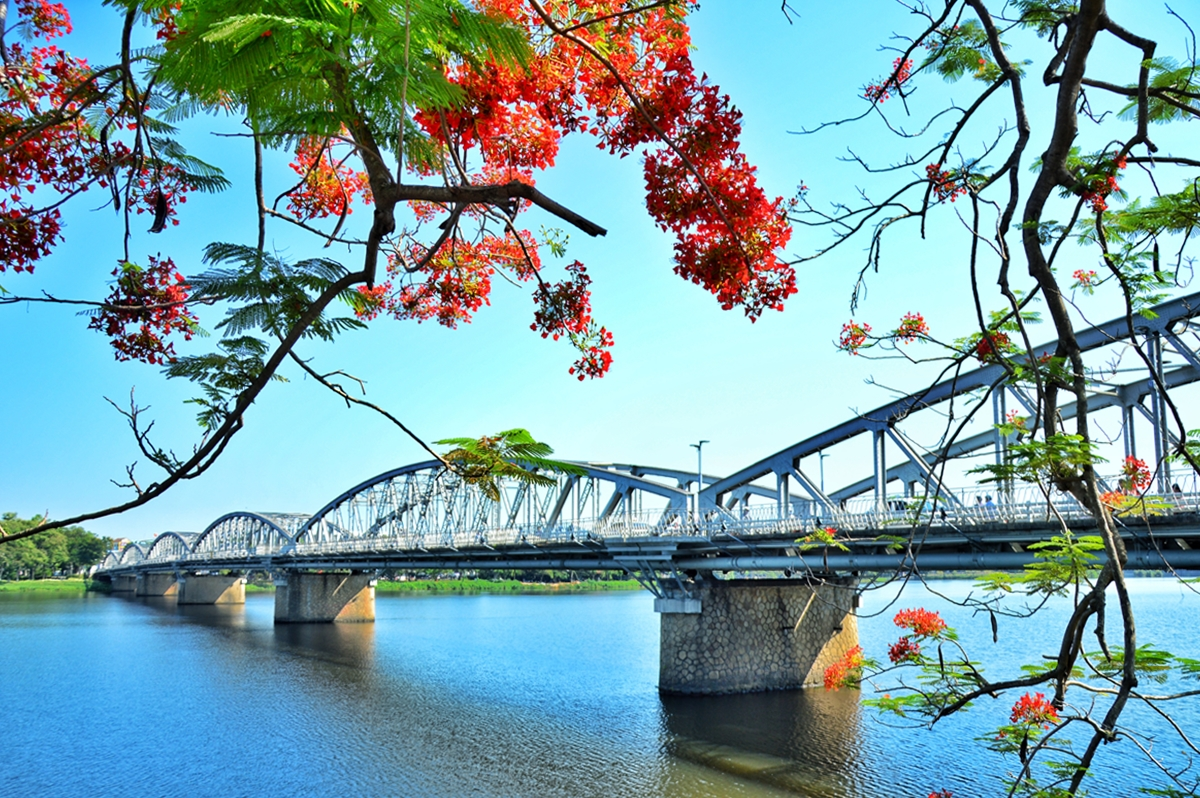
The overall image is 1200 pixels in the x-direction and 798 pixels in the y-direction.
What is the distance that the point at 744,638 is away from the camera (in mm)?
31562

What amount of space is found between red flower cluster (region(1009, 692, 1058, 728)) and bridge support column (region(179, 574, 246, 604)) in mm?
100542

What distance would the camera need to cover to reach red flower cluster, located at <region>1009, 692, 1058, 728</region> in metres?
4.16

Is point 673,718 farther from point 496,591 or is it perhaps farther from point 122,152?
point 496,591

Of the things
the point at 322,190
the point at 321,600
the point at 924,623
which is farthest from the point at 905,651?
the point at 321,600

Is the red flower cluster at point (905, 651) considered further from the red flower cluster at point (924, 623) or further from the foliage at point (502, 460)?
the foliage at point (502, 460)

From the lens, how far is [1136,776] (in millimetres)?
18422

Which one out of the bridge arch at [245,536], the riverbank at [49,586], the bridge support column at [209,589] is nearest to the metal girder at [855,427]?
the bridge arch at [245,536]

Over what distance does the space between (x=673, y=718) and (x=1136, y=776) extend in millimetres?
12263

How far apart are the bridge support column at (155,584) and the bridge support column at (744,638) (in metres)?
94.9

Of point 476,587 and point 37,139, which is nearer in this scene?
point 37,139

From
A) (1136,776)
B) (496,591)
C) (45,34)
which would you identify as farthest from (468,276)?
(496,591)

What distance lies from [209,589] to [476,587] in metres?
43.1

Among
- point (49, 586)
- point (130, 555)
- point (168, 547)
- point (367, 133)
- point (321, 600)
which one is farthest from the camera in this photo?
point (130, 555)

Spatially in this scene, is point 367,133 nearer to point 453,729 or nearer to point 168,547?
point 453,729
